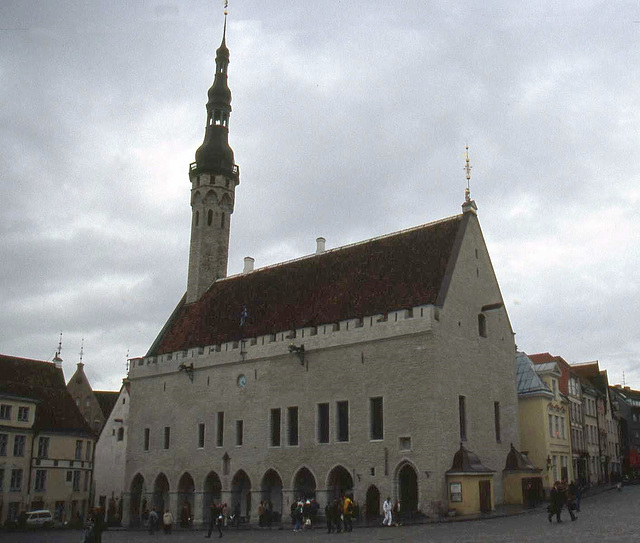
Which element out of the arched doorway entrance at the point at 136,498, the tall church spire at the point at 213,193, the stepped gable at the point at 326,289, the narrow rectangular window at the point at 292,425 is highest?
the tall church spire at the point at 213,193

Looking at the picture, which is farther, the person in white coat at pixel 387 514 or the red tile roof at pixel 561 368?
the red tile roof at pixel 561 368

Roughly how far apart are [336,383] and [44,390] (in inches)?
901

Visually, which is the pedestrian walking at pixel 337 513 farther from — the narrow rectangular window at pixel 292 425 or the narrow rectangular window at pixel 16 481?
the narrow rectangular window at pixel 16 481

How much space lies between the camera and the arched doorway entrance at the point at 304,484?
1342 inches

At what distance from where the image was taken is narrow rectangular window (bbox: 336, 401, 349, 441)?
33.2 metres

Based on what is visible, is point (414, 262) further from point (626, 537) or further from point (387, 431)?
point (626, 537)

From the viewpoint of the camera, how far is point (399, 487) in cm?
3073

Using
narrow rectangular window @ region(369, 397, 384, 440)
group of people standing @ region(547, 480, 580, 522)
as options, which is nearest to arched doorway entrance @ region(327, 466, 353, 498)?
narrow rectangular window @ region(369, 397, 384, 440)

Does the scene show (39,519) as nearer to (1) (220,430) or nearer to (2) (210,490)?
(2) (210,490)

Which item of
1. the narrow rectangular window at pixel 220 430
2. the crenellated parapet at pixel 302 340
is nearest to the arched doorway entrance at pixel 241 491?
the narrow rectangular window at pixel 220 430

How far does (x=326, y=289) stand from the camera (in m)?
38.0

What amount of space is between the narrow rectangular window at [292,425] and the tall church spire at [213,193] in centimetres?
1374

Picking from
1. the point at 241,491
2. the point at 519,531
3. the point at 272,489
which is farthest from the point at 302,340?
the point at 519,531

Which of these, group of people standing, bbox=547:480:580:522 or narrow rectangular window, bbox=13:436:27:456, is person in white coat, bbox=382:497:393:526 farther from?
narrow rectangular window, bbox=13:436:27:456
